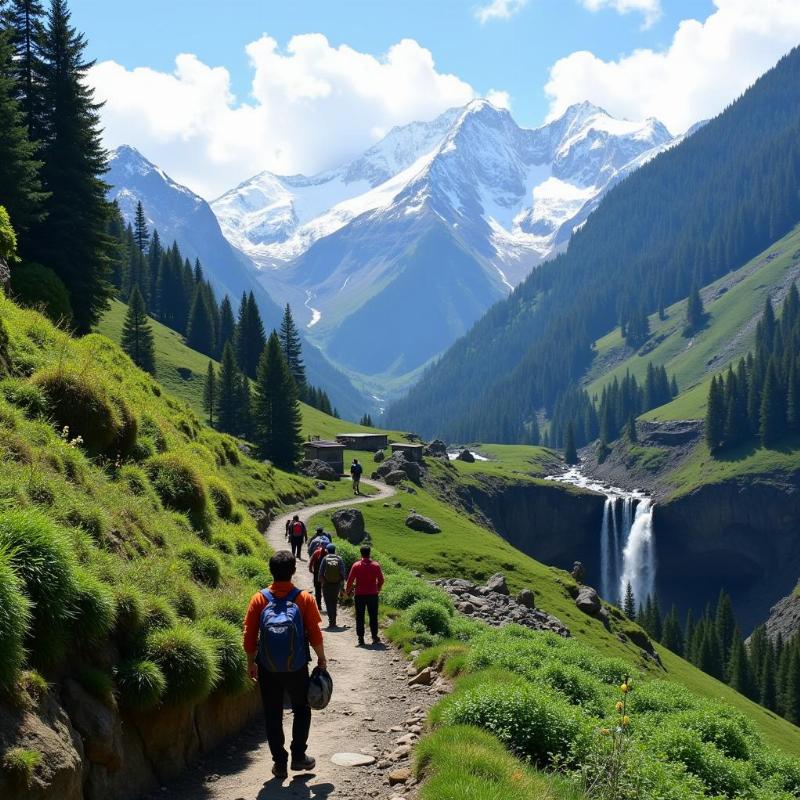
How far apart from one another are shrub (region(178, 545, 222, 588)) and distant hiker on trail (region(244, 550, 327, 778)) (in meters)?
6.13

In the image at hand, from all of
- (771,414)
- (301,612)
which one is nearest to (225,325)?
(771,414)

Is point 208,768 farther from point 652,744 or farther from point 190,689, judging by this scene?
point 652,744

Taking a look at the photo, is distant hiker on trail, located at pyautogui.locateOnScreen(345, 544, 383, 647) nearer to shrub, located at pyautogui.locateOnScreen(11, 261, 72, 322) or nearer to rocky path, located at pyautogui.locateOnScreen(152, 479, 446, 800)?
rocky path, located at pyautogui.locateOnScreen(152, 479, 446, 800)

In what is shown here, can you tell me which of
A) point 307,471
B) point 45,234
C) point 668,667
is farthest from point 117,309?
point 668,667

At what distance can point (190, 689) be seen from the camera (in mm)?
10805

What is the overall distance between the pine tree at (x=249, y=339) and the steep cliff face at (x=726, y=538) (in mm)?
98473

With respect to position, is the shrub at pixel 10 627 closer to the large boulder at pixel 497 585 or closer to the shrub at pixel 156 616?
the shrub at pixel 156 616

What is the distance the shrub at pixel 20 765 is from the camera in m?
7.13

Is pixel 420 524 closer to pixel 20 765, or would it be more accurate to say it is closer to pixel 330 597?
pixel 330 597

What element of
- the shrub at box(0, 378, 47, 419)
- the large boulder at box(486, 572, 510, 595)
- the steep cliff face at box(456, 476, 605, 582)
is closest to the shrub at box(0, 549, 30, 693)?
the shrub at box(0, 378, 47, 419)

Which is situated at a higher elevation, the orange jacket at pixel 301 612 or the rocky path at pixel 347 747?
the orange jacket at pixel 301 612

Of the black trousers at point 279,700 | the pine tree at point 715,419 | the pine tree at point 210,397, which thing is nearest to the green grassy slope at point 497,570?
the black trousers at point 279,700

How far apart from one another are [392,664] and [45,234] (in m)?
40.3

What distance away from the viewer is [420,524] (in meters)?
64.4
